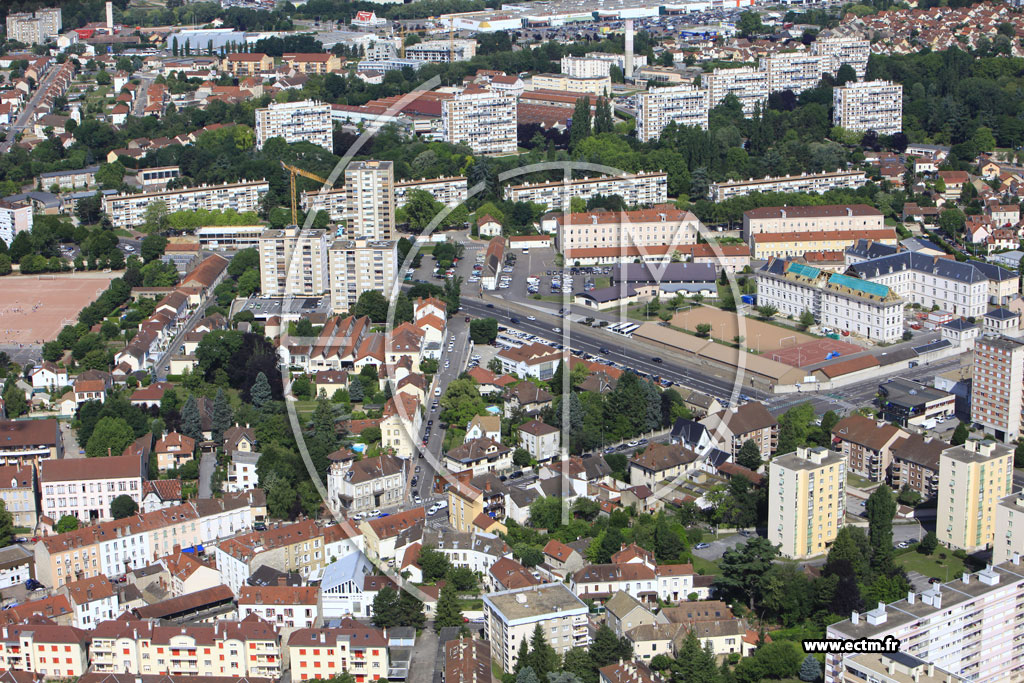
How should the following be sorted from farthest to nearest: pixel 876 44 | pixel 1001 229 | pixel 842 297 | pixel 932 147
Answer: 1. pixel 876 44
2. pixel 932 147
3. pixel 1001 229
4. pixel 842 297

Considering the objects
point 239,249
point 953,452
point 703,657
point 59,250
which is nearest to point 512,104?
point 239,249

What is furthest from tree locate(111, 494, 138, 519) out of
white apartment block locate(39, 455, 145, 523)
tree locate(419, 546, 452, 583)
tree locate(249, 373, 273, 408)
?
tree locate(419, 546, 452, 583)

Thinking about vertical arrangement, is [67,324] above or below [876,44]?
below

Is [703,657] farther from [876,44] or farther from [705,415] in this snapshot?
[876,44]

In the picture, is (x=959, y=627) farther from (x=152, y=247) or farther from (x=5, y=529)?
(x=152, y=247)

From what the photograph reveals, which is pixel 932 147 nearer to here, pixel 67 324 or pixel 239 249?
pixel 239 249

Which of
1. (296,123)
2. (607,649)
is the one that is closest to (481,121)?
(296,123)

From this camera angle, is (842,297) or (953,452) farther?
(842,297)

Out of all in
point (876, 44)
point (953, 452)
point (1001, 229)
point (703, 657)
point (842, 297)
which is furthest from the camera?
→ point (876, 44)
